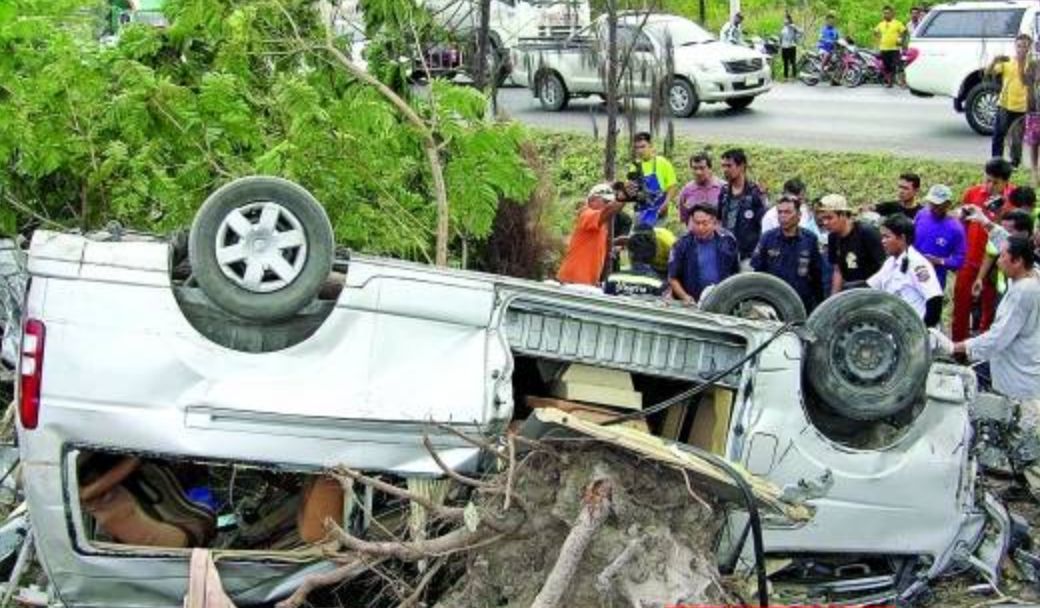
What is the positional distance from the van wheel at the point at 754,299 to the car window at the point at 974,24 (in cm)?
1170

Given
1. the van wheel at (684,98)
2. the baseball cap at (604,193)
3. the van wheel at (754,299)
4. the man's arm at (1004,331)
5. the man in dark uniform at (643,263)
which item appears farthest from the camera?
the van wheel at (684,98)

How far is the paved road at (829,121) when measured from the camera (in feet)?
50.6

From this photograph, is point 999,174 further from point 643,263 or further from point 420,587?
point 420,587

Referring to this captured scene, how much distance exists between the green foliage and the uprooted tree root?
3391mm

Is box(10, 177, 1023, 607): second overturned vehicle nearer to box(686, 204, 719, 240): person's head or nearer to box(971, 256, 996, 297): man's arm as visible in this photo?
box(686, 204, 719, 240): person's head

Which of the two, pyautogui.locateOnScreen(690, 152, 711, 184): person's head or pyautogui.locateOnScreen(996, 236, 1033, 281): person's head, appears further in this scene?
pyautogui.locateOnScreen(690, 152, 711, 184): person's head

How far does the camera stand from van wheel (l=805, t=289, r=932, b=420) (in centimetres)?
551

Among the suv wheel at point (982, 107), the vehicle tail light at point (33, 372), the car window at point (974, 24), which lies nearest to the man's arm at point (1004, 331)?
the vehicle tail light at point (33, 372)

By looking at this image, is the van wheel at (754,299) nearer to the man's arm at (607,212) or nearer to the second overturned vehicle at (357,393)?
the second overturned vehicle at (357,393)

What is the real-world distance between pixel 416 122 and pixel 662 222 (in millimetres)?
3753

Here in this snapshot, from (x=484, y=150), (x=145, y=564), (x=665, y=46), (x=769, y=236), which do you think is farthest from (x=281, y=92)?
(x=665, y=46)

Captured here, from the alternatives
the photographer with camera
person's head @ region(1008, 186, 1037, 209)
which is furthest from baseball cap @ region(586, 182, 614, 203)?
person's head @ region(1008, 186, 1037, 209)

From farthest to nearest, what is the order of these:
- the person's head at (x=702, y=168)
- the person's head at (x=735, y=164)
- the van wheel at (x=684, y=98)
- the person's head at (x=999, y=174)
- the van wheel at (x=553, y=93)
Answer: the van wheel at (x=553, y=93)
the van wheel at (x=684, y=98)
the person's head at (x=702, y=168)
the person's head at (x=735, y=164)
the person's head at (x=999, y=174)

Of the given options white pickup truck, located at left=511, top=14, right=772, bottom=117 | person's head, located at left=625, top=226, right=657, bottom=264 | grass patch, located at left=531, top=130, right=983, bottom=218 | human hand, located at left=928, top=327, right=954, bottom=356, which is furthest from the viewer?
white pickup truck, located at left=511, top=14, right=772, bottom=117
